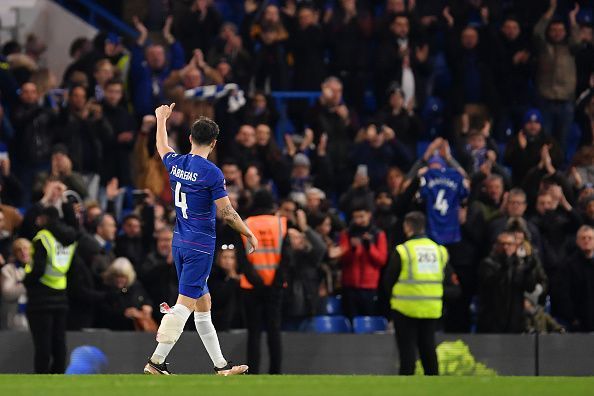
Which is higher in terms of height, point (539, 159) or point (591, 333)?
point (539, 159)

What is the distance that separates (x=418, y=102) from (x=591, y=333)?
6.04 m

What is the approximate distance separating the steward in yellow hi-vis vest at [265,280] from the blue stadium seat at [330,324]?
5.47ft

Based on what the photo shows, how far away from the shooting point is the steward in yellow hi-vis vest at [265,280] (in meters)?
16.4

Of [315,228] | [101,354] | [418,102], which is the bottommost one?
[101,354]

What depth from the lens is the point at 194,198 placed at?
469 inches

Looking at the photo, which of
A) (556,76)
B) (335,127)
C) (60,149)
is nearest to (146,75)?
(60,149)

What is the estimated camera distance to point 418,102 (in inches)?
880

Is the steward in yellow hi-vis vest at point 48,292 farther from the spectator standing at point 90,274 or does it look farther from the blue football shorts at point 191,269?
the blue football shorts at point 191,269

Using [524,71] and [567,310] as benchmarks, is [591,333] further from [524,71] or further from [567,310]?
[524,71]

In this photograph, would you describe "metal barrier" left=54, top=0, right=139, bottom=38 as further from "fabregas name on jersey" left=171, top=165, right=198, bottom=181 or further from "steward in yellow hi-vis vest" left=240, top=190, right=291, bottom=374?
"fabregas name on jersey" left=171, top=165, right=198, bottom=181

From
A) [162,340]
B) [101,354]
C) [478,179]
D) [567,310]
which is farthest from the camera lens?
[478,179]

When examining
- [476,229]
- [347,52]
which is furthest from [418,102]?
[476,229]

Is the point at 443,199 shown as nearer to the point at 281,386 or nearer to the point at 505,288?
the point at 505,288

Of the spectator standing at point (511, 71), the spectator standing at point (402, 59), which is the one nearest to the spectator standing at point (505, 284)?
the spectator standing at point (402, 59)
